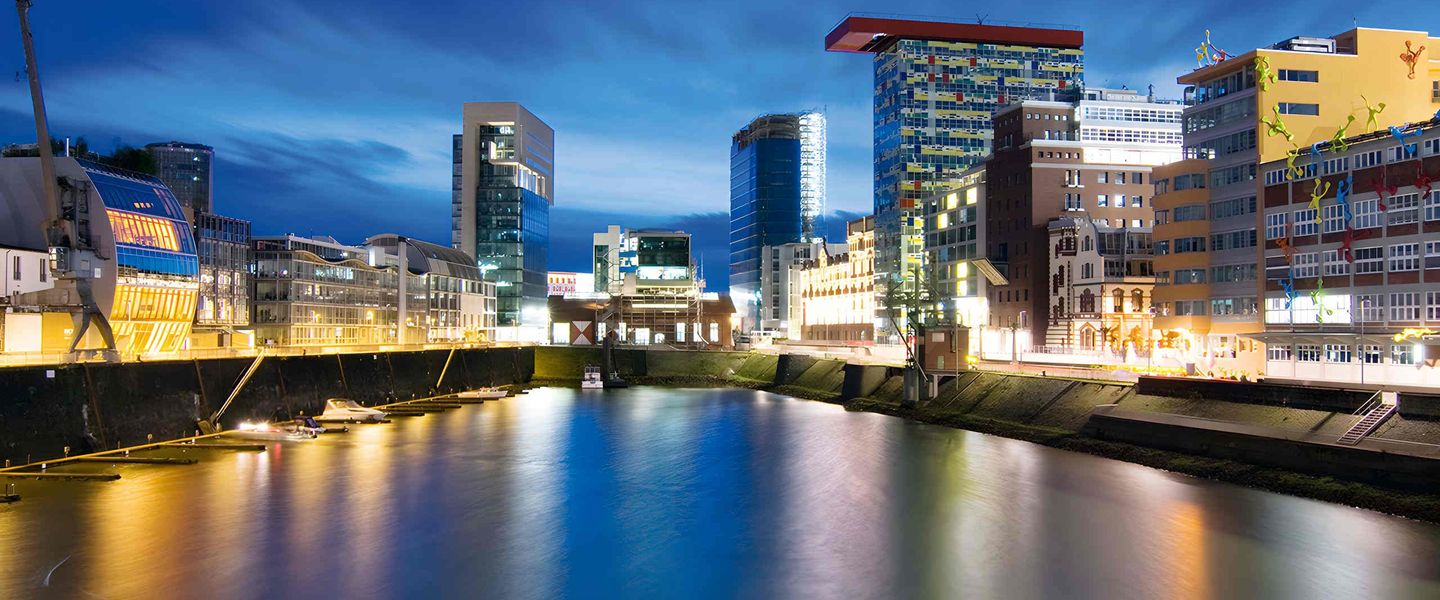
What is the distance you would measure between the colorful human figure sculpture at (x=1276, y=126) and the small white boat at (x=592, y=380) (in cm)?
8470

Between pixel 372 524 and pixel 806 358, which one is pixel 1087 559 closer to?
pixel 372 524

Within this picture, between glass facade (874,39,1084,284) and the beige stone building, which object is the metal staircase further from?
glass facade (874,39,1084,284)

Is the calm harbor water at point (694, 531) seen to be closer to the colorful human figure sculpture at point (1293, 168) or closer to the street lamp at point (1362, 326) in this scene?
the street lamp at point (1362, 326)

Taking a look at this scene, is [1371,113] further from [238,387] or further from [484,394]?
[484,394]

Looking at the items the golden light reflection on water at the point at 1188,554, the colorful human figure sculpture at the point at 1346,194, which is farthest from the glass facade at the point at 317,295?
the colorful human figure sculpture at the point at 1346,194

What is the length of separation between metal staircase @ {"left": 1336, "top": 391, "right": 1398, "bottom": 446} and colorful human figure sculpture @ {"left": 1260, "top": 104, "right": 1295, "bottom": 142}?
117ft

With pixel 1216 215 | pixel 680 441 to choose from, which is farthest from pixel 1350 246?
pixel 680 441

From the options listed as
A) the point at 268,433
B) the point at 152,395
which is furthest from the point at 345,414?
the point at 152,395

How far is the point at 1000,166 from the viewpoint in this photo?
12812 cm

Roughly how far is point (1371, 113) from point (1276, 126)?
645cm

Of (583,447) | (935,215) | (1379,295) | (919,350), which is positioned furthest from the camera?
(935,215)

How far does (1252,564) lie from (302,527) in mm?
39907

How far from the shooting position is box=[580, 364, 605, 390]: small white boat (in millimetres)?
133375

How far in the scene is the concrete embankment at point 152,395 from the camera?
179 ft
